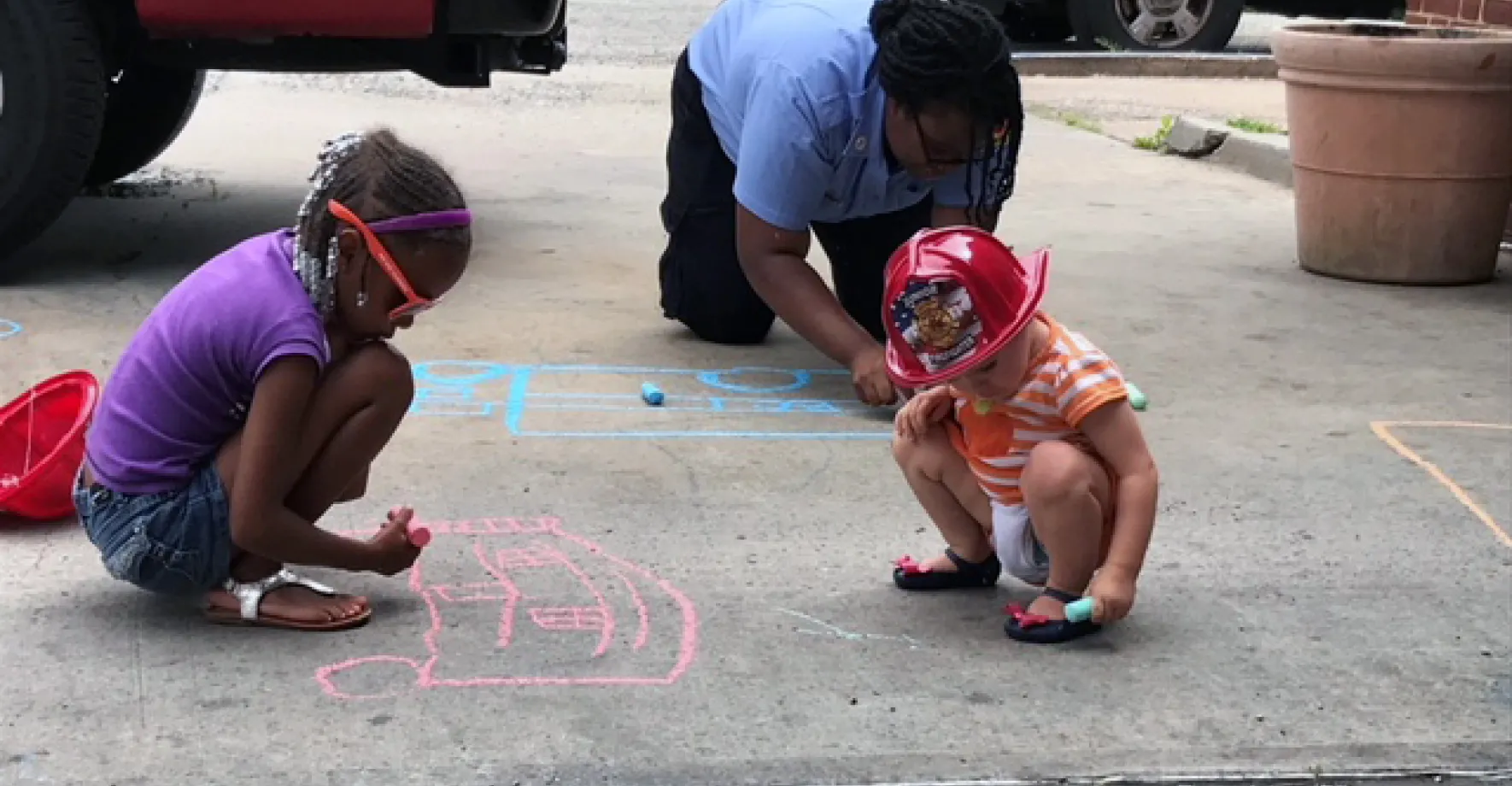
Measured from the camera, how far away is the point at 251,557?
9.68 ft

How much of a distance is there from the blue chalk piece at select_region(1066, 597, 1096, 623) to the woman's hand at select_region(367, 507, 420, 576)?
1.04m

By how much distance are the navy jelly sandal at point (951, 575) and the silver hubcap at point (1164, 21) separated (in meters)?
9.70

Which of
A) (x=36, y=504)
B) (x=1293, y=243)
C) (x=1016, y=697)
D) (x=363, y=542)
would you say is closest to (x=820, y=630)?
(x=1016, y=697)

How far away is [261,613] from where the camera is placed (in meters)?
2.92

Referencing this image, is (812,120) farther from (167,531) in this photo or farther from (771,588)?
(167,531)

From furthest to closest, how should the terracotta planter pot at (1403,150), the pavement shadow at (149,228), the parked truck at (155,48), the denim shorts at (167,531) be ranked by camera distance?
the terracotta planter pot at (1403,150), the pavement shadow at (149,228), the parked truck at (155,48), the denim shorts at (167,531)

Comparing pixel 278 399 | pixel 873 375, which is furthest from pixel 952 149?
pixel 278 399

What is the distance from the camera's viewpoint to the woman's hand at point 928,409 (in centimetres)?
302

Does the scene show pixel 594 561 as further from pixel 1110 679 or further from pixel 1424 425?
pixel 1424 425

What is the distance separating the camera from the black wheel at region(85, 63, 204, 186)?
6367 mm

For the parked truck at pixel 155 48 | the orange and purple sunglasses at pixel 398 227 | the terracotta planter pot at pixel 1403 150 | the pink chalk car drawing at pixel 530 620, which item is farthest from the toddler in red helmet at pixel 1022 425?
the terracotta planter pot at pixel 1403 150

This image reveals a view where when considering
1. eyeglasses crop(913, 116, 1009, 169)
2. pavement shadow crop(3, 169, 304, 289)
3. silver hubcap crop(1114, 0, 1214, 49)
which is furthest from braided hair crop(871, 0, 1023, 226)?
silver hubcap crop(1114, 0, 1214, 49)

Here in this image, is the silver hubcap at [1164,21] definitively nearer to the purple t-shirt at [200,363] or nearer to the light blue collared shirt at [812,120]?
the light blue collared shirt at [812,120]

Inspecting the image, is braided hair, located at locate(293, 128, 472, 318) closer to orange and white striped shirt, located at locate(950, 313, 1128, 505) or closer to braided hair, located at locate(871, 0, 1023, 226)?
orange and white striped shirt, located at locate(950, 313, 1128, 505)
